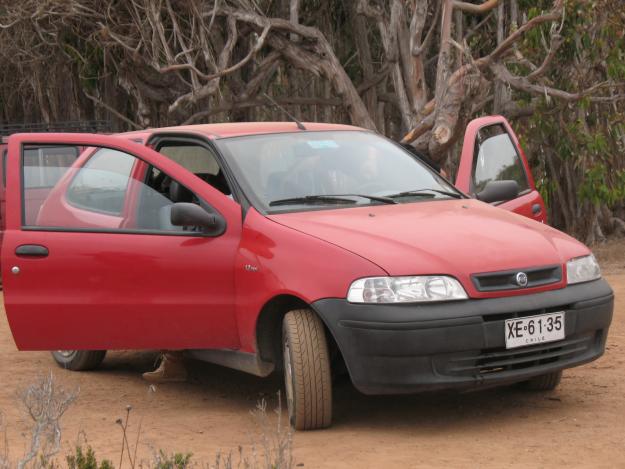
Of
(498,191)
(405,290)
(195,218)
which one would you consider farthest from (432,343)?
(498,191)

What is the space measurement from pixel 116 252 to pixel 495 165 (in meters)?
2.77

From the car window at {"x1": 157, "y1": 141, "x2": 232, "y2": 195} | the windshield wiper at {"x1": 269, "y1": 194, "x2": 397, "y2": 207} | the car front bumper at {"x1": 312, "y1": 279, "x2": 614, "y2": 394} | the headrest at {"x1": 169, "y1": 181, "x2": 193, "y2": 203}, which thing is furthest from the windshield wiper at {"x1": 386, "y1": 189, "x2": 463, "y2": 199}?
the car front bumper at {"x1": 312, "y1": 279, "x2": 614, "y2": 394}

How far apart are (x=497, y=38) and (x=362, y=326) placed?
10828 millimetres

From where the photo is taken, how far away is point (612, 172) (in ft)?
48.8

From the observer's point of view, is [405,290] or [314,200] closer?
[405,290]

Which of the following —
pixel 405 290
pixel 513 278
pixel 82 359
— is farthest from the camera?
pixel 82 359

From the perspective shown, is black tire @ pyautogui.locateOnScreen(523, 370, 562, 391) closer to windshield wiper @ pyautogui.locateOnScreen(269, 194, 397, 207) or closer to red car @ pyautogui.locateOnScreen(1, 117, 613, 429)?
red car @ pyautogui.locateOnScreen(1, 117, 613, 429)

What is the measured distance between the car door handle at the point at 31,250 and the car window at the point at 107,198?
0.15 metres

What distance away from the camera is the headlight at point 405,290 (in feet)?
18.3

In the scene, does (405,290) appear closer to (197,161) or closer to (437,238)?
(437,238)

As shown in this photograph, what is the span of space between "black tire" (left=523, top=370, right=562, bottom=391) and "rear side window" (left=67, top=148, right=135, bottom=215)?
8.04 ft

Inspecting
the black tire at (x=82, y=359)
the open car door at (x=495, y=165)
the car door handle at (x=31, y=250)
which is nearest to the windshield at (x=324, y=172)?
the open car door at (x=495, y=165)

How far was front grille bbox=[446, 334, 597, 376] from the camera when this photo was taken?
564cm

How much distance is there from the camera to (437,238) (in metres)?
5.89
